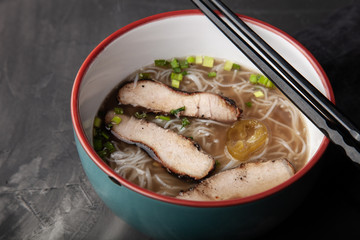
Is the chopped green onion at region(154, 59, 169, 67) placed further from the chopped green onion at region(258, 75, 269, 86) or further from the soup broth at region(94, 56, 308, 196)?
the chopped green onion at region(258, 75, 269, 86)

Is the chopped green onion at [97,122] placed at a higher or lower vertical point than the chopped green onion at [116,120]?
lower

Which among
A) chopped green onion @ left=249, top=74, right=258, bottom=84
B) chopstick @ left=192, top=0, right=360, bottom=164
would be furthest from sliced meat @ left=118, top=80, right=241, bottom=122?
chopstick @ left=192, top=0, right=360, bottom=164

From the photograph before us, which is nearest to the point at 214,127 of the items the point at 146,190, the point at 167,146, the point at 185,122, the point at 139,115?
Answer: the point at 185,122

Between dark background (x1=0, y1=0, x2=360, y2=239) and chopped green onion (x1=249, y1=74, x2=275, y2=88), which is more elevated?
chopped green onion (x1=249, y1=74, x2=275, y2=88)

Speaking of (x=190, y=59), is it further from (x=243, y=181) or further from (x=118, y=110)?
(x=243, y=181)

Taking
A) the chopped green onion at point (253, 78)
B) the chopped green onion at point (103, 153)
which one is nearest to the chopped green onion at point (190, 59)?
the chopped green onion at point (253, 78)

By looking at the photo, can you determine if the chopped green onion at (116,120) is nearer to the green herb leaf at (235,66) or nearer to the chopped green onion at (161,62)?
the chopped green onion at (161,62)
